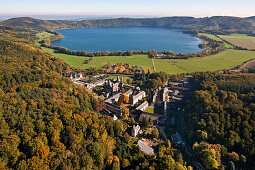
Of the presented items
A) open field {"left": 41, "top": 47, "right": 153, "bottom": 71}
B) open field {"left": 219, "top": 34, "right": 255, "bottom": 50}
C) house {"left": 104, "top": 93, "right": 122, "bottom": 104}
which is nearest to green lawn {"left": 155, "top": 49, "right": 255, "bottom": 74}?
A: open field {"left": 41, "top": 47, "right": 153, "bottom": 71}

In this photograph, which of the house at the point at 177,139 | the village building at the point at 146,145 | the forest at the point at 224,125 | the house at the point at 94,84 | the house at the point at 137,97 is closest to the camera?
the forest at the point at 224,125

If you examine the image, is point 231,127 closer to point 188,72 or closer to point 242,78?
point 242,78

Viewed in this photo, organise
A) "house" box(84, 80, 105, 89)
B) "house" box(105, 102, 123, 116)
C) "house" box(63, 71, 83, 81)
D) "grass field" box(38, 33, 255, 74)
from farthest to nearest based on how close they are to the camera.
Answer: "grass field" box(38, 33, 255, 74) → "house" box(63, 71, 83, 81) → "house" box(84, 80, 105, 89) → "house" box(105, 102, 123, 116)

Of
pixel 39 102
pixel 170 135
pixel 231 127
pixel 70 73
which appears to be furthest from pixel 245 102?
pixel 70 73

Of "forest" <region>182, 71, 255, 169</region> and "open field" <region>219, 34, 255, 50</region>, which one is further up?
"open field" <region>219, 34, 255, 50</region>

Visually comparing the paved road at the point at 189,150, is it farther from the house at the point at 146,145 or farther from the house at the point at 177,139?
the house at the point at 146,145

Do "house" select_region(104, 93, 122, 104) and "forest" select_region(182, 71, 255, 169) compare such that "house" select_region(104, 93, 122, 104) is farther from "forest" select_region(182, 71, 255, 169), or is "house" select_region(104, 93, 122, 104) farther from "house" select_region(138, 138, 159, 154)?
"forest" select_region(182, 71, 255, 169)

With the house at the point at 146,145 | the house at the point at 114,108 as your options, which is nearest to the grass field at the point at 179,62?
the house at the point at 114,108
